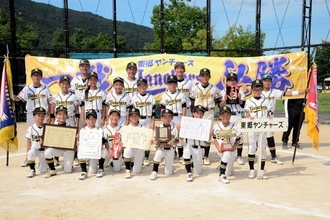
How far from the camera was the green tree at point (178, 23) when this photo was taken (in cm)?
3650

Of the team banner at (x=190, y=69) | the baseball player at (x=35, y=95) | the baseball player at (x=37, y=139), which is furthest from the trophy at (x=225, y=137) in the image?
the baseball player at (x=35, y=95)

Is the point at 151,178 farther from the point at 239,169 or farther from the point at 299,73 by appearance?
the point at 299,73

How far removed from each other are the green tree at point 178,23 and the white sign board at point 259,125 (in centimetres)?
3096

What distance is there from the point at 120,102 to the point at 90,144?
124 cm

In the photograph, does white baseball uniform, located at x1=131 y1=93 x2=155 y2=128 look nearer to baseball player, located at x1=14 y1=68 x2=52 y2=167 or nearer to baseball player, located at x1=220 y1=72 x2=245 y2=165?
baseball player, located at x1=220 y1=72 x2=245 y2=165

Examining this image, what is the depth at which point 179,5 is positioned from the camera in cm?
3697

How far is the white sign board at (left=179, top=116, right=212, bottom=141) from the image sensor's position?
6.19 metres

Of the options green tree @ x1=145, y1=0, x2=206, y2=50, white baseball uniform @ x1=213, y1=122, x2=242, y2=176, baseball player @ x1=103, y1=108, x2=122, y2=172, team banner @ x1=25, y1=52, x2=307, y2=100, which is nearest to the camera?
white baseball uniform @ x1=213, y1=122, x2=242, y2=176

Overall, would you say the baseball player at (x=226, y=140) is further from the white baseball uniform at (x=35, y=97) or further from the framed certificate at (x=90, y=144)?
the white baseball uniform at (x=35, y=97)

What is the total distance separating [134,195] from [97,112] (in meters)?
2.61

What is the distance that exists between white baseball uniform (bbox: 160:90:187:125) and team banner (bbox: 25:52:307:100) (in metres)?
2.92

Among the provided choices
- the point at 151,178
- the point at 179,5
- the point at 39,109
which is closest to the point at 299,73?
the point at 151,178

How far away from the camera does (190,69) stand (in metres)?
10.1

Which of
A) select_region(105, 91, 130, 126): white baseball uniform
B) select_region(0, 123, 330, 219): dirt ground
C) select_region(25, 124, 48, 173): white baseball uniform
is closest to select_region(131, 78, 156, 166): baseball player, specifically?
select_region(105, 91, 130, 126): white baseball uniform
